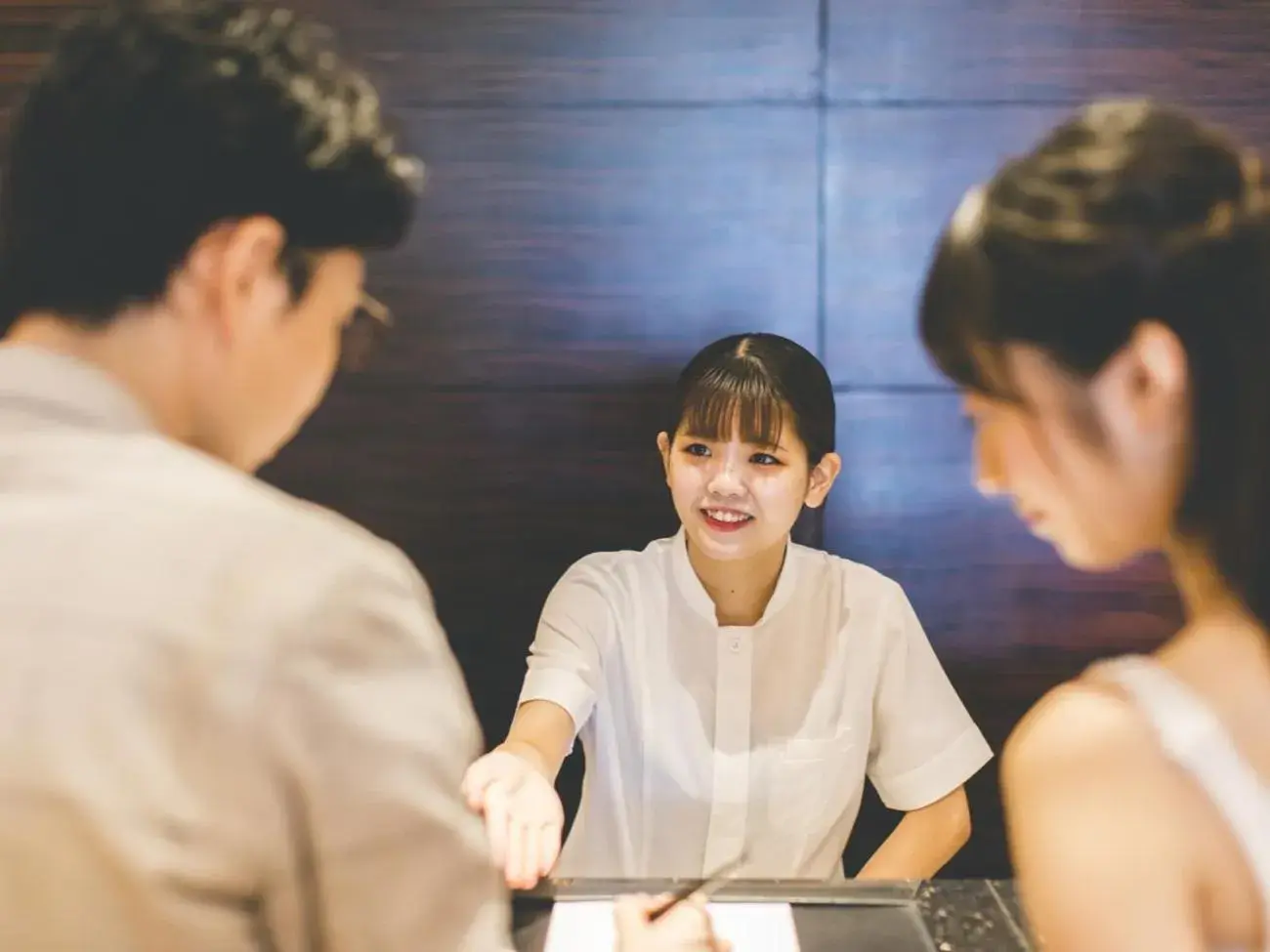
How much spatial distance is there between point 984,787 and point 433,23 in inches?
64.4

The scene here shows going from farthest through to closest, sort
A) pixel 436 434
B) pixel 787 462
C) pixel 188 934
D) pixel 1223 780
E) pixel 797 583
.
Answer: pixel 436 434 → pixel 797 583 → pixel 787 462 → pixel 1223 780 → pixel 188 934

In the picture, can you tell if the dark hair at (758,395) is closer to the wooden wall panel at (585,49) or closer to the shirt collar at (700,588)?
the shirt collar at (700,588)

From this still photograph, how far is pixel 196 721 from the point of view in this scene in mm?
492

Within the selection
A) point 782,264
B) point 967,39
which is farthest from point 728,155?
point 967,39

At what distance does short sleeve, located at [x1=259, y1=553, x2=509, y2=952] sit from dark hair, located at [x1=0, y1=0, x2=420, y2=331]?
0.79 feet

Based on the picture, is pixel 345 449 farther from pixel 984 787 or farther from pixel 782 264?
pixel 984 787

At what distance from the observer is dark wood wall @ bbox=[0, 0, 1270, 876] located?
5.83 feet

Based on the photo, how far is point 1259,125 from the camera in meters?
1.78

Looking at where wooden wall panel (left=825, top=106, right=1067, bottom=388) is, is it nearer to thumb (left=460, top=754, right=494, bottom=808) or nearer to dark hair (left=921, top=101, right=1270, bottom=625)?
thumb (left=460, top=754, right=494, bottom=808)

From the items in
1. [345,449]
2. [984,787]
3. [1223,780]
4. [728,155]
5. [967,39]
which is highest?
[967,39]

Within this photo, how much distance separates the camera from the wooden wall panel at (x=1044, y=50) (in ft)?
5.78

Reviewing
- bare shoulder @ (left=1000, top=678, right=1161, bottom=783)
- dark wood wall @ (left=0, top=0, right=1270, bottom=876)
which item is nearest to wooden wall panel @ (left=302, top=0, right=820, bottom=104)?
dark wood wall @ (left=0, top=0, right=1270, bottom=876)

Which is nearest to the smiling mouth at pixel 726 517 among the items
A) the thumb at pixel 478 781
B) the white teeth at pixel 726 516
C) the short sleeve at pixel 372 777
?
the white teeth at pixel 726 516

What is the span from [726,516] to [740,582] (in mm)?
183
